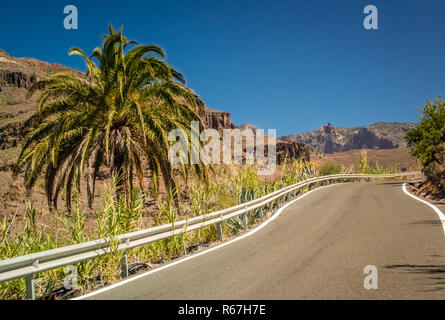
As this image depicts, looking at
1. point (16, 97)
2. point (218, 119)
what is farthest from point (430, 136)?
point (218, 119)

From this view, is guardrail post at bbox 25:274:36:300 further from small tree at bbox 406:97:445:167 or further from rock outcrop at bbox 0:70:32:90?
rock outcrop at bbox 0:70:32:90

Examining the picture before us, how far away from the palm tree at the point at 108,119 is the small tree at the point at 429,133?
16.8m

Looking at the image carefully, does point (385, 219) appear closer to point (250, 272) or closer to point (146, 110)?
point (250, 272)

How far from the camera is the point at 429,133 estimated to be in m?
23.5

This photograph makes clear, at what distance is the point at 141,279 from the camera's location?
570cm

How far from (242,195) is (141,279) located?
7.12m

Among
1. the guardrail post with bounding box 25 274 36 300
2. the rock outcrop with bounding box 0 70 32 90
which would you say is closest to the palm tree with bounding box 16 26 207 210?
the guardrail post with bounding box 25 274 36 300

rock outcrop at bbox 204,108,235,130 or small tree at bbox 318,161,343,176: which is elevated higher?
rock outcrop at bbox 204,108,235,130

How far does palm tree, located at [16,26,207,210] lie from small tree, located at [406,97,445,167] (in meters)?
16.8

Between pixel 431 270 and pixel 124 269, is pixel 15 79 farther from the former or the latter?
pixel 431 270

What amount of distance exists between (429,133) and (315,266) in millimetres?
21584

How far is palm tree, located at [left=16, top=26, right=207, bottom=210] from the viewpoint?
38.1 ft

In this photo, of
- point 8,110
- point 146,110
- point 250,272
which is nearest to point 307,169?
point 146,110

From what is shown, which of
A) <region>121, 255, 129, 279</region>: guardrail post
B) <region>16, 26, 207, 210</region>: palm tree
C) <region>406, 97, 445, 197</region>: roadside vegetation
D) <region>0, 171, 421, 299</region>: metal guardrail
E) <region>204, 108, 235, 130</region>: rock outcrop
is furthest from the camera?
<region>204, 108, 235, 130</region>: rock outcrop
